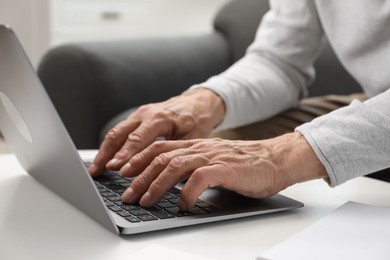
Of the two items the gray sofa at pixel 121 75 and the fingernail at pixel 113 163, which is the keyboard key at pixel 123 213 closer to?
the fingernail at pixel 113 163

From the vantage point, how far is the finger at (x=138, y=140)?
2.72 feet

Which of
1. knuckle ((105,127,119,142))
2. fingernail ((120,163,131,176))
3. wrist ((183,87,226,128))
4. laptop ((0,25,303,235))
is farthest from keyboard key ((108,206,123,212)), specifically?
wrist ((183,87,226,128))

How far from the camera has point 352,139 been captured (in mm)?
760

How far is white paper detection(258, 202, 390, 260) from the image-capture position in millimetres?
553

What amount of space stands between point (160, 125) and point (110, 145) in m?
0.09

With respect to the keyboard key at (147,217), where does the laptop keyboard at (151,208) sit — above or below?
below

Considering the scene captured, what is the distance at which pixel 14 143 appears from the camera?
0.83 meters

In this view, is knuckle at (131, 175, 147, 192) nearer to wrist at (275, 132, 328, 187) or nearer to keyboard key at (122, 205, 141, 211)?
keyboard key at (122, 205, 141, 211)

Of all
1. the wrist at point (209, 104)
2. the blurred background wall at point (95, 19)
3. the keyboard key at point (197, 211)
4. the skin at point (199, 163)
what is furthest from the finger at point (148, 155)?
the blurred background wall at point (95, 19)

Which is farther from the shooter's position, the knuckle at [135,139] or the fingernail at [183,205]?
the knuckle at [135,139]

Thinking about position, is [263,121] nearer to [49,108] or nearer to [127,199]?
[127,199]

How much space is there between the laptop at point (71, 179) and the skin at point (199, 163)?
2 centimetres

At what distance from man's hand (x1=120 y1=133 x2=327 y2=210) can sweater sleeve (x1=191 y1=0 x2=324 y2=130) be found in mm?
376

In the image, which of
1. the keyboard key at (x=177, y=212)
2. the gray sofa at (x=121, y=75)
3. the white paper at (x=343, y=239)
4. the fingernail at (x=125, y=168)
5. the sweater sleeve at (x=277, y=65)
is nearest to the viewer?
the white paper at (x=343, y=239)
